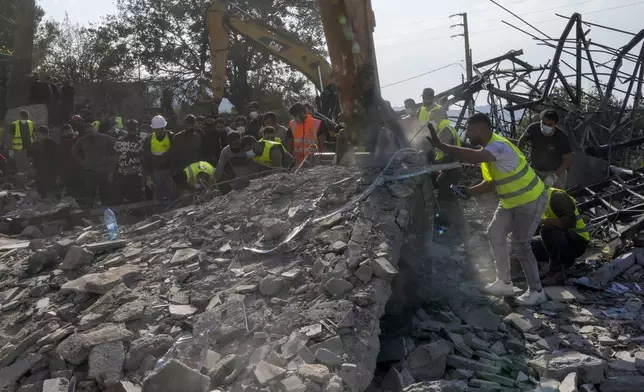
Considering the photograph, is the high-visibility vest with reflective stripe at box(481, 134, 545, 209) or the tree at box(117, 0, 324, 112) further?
the tree at box(117, 0, 324, 112)

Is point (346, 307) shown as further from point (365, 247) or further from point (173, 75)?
point (173, 75)

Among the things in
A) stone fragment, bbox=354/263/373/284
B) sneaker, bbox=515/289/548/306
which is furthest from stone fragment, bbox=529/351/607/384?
stone fragment, bbox=354/263/373/284

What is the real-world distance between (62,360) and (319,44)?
22055mm

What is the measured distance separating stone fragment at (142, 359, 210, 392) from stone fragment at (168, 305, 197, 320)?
0.74 metres

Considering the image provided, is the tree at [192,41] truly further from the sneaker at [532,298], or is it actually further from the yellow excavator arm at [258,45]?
the sneaker at [532,298]

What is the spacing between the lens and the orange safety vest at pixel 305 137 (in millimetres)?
7809

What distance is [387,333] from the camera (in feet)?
13.7

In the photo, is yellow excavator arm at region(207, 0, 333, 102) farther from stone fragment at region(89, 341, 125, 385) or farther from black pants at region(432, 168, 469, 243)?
stone fragment at region(89, 341, 125, 385)

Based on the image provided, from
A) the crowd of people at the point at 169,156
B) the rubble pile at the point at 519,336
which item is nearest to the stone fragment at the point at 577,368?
the rubble pile at the point at 519,336

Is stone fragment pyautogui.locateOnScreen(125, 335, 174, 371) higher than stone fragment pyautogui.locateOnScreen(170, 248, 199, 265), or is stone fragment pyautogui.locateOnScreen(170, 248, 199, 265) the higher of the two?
stone fragment pyautogui.locateOnScreen(170, 248, 199, 265)

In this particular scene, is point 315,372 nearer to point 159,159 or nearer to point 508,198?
point 508,198

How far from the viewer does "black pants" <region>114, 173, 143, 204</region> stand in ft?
29.1

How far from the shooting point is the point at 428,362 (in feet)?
12.2

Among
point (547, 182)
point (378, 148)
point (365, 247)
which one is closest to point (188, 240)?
point (365, 247)
